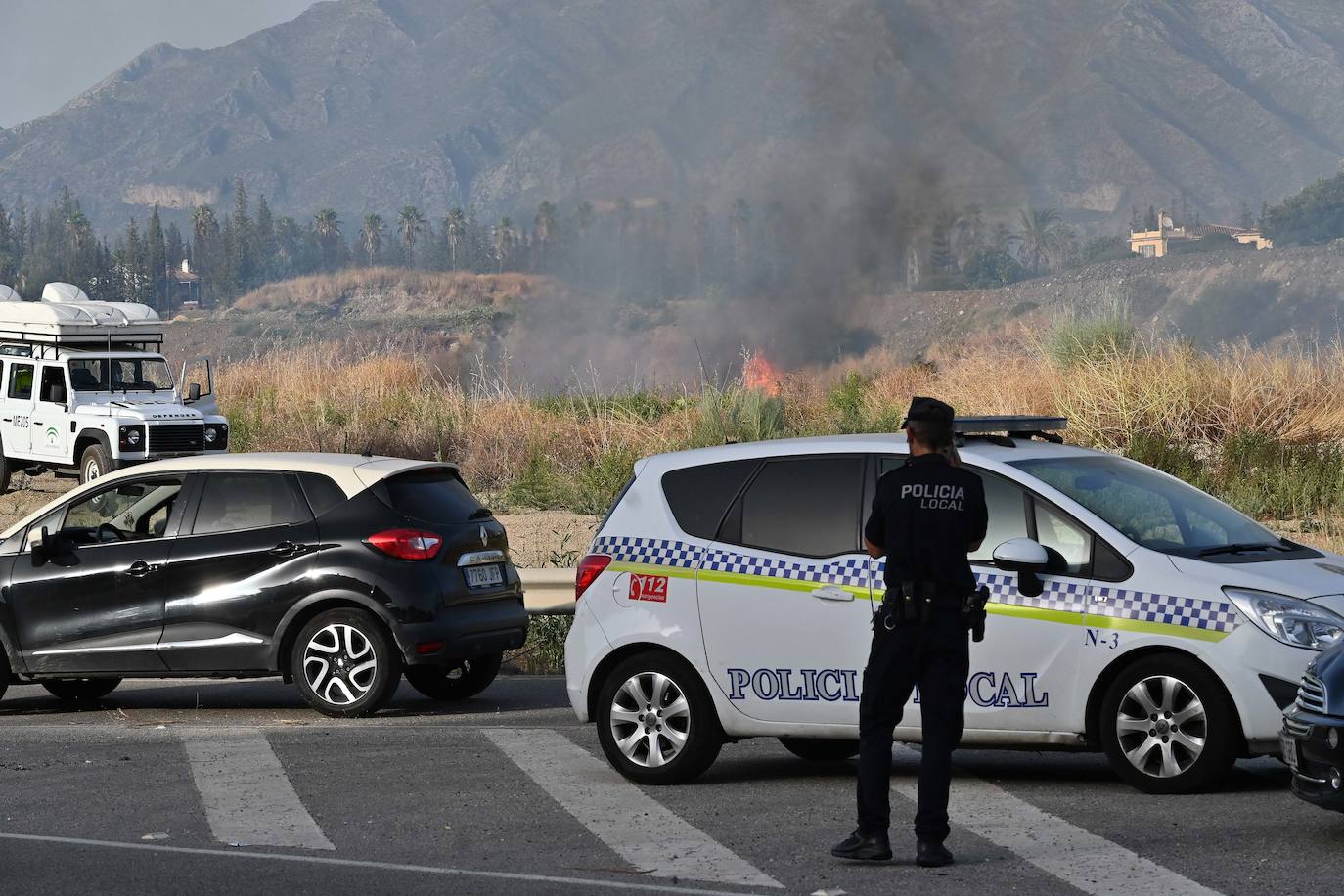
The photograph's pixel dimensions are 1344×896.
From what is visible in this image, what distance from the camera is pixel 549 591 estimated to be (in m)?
13.5

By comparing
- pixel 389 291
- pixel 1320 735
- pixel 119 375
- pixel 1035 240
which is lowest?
pixel 1320 735

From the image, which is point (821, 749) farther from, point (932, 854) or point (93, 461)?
point (93, 461)

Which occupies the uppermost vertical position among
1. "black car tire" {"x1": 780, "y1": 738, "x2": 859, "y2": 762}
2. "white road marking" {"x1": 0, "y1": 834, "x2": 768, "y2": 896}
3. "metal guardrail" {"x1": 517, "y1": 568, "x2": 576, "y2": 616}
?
"metal guardrail" {"x1": 517, "y1": 568, "x2": 576, "y2": 616}

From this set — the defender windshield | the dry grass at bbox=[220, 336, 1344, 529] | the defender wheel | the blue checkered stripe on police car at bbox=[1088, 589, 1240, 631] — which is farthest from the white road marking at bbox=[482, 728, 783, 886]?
the defender windshield

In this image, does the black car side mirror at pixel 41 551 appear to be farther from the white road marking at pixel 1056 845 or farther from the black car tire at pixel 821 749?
the white road marking at pixel 1056 845

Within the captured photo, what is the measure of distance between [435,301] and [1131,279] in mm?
50942

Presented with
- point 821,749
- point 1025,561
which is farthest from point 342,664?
point 1025,561

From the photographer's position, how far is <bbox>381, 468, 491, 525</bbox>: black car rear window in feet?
37.3

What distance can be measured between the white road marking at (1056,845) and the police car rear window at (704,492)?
1.55 metres

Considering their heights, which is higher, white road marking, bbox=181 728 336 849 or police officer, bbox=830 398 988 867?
police officer, bbox=830 398 988 867

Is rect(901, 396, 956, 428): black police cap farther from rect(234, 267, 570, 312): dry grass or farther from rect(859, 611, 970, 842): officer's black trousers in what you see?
rect(234, 267, 570, 312): dry grass

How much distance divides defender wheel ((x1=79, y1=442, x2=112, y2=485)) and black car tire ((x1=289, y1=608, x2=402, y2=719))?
14.8 meters

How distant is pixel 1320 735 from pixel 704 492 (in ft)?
10.6

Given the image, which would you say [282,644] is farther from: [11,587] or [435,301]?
[435,301]
